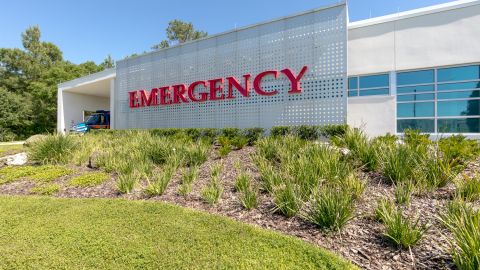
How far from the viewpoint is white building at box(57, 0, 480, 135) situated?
1009 centimetres

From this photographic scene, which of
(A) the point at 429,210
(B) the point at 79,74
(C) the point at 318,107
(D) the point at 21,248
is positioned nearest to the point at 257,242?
(A) the point at 429,210

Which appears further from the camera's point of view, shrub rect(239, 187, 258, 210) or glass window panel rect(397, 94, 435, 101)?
glass window panel rect(397, 94, 435, 101)

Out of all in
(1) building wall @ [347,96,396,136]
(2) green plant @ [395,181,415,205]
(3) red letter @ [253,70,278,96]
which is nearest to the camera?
(2) green plant @ [395,181,415,205]

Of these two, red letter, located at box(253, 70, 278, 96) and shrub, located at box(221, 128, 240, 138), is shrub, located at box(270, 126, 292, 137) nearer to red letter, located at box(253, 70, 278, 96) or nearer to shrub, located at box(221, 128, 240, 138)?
shrub, located at box(221, 128, 240, 138)

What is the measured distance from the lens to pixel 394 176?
459cm

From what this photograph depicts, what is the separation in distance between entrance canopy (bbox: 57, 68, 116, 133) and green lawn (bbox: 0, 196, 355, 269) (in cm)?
1785

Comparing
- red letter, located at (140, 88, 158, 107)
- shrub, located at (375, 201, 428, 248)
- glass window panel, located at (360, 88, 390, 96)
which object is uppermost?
red letter, located at (140, 88, 158, 107)

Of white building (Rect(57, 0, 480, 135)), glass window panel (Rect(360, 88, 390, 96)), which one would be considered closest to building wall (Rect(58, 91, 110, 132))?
white building (Rect(57, 0, 480, 135))

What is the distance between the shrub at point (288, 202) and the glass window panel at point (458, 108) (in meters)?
9.88

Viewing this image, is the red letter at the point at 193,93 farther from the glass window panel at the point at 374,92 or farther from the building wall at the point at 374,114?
the glass window panel at the point at 374,92

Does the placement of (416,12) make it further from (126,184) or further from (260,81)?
(126,184)

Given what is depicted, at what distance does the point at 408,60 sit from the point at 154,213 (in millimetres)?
11653

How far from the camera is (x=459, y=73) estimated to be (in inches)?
399

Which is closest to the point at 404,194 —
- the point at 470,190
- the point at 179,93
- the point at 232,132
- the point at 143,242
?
the point at 470,190
